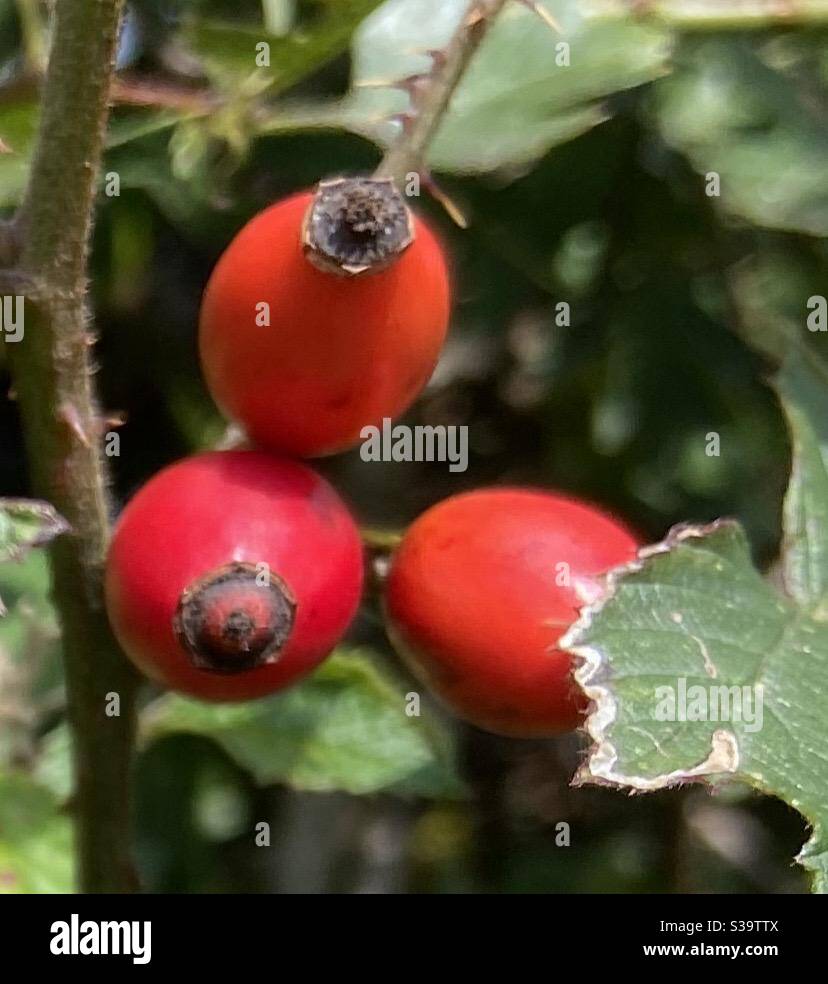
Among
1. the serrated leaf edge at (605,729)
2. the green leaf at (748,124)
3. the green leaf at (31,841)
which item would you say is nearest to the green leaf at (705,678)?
the serrated leaf edge at (605,729)

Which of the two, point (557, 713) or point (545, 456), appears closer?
point (557, 713)

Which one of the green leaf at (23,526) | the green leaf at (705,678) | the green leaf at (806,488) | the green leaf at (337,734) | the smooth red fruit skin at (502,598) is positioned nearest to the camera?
the green leaf at (23,526)

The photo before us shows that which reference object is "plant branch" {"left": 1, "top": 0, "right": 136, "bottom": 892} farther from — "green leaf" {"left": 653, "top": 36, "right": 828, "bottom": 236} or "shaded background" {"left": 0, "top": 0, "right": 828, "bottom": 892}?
"green leaf" {"left": 653, "top": 36, "right": 828, "bottom": 236}

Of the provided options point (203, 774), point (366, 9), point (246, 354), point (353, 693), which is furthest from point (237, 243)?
point (203, 774)

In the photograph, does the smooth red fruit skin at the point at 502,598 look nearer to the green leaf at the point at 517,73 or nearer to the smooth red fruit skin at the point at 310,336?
the smooth red fruit skin at the point at 310,336

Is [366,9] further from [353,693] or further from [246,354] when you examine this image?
[353,693]

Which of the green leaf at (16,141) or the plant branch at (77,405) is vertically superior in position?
the green leaf at (16,141)
